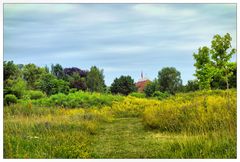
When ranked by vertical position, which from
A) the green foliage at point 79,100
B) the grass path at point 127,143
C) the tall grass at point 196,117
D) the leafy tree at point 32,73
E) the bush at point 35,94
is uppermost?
the leafy tree at point 32,73

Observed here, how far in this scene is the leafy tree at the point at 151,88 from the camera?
1334 centimetres

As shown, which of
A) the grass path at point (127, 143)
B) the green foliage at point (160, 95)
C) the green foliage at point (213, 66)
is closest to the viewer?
the grass path at point (127, 143)

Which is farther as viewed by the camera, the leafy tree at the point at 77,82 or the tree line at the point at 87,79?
the leafy tree at the point at 77,82

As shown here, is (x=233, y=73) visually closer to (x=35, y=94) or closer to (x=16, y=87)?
(x=35, y=94)

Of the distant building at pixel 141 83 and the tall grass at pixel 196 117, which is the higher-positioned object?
the distant building at pixel 141 83

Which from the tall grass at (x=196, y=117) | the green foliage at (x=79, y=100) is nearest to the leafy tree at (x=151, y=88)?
Answer: the green foliage at (x=79, y=100)

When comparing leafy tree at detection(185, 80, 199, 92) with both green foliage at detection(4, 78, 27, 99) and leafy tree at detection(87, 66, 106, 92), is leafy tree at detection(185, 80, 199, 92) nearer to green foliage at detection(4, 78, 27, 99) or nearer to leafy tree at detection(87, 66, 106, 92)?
leafy tree at detection(87, 66, 106, 92)

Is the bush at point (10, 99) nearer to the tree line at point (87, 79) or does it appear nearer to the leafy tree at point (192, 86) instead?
the tree line at point (87, 79)

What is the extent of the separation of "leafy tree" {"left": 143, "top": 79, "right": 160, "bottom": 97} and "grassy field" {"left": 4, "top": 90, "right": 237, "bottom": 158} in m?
2.83

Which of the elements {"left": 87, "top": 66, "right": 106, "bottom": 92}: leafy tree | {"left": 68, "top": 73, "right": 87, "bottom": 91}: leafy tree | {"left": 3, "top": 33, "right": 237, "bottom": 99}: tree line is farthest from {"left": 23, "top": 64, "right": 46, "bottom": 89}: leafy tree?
{"left": 87, "top": 66, "right": 106, "bottom": 92}: leafy tree

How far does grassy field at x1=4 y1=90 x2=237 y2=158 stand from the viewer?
581cm

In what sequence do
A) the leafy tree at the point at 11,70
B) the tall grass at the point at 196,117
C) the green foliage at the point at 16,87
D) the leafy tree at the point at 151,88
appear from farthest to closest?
the leafy tree at the point at 151,88 < the green foliage at the point at 16,87 < the leafy tree at the point at 11,70 < the tall grass at the point at 196,117

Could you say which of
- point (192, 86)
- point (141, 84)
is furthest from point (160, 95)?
point (192, 86)

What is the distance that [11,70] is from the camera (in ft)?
39.6
